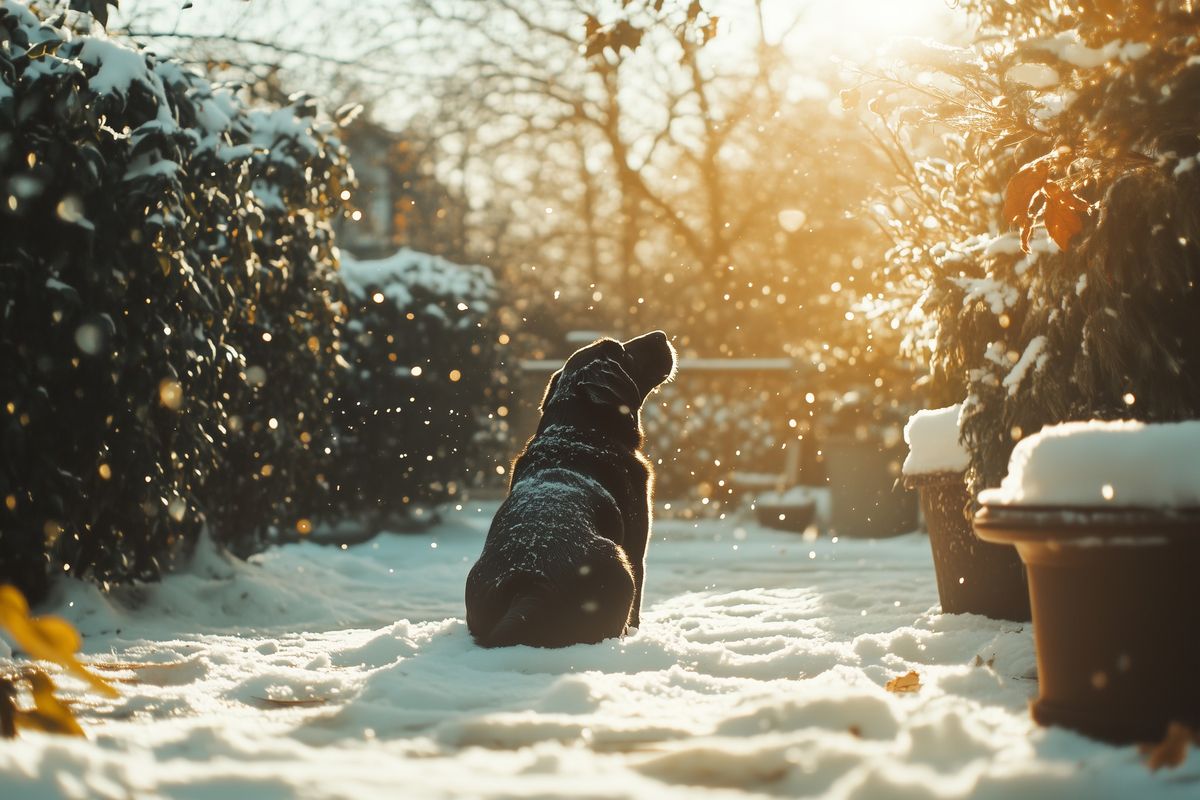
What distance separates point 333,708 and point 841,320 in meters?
6.91

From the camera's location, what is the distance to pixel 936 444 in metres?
4.32

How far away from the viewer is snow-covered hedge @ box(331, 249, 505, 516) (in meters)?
8.16

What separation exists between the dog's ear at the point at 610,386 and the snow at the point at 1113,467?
7.58 feet

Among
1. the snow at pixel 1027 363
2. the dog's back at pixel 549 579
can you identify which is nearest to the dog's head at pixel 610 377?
the dog's back at pixel 549 579

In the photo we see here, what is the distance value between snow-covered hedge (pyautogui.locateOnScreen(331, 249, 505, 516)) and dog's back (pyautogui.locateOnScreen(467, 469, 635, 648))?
4349 mm

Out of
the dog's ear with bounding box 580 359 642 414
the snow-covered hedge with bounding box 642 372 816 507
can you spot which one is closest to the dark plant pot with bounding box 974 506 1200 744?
the dog's ear with bounding box 580 359 642 414

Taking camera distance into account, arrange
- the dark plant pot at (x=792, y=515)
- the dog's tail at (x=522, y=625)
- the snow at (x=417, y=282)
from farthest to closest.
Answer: the dark plant pot at (x=792, y=515)
the snow at (x=417, y=282)
the dog's tail at (x=522, y=625)

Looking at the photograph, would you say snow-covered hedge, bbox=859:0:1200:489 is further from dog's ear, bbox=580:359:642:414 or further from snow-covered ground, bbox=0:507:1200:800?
dog's ear, bbox=580:359:642:414

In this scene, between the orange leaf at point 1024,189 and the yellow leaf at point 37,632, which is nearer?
the yellow leaf at point 37,632

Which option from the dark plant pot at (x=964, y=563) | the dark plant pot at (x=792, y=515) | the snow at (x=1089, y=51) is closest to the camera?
the snow at (x=1089, y=51)

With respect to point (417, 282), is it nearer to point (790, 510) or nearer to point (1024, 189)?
point (790, 510)

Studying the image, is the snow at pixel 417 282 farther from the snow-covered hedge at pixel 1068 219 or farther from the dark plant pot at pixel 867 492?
the snow-covered hedge at pixel 1068 219

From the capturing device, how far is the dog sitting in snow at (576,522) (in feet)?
11.6

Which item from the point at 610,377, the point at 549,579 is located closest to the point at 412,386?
the point at 610,377
